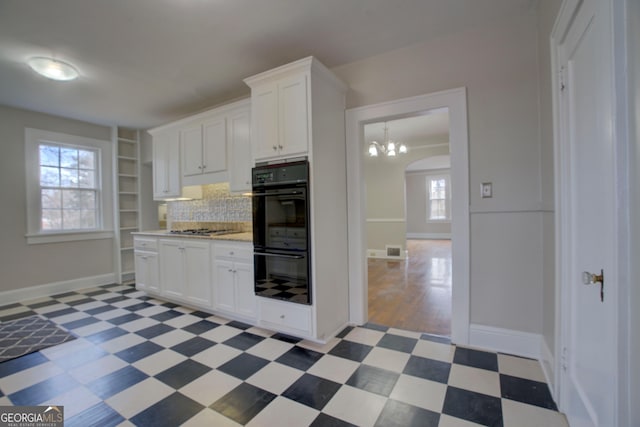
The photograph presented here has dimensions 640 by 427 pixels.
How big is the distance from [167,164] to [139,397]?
301cm

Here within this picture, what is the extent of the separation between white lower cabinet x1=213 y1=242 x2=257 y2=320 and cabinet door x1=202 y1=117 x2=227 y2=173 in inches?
38.4

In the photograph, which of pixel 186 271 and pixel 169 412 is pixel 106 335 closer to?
pixel 186 271

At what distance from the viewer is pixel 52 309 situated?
3432mm

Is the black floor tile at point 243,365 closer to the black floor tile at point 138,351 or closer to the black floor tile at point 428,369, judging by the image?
the black floor tile at point 138,351

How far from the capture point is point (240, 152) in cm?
312

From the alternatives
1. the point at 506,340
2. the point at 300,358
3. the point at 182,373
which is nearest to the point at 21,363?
the point at 182,373

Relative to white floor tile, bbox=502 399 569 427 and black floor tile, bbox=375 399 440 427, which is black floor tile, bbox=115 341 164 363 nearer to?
black floor tile, bbox=375 399 440 427

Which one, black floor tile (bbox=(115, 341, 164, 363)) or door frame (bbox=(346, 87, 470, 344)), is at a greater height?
door frame (bbox=(346, 87, 470, 344))

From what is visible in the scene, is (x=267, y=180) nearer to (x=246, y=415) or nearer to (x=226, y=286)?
(x=226, y=286)

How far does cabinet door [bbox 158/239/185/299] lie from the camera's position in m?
3.37

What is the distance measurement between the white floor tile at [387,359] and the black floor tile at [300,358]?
1.31ft

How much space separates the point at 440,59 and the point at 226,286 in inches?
118

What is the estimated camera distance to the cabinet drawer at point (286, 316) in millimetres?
2414

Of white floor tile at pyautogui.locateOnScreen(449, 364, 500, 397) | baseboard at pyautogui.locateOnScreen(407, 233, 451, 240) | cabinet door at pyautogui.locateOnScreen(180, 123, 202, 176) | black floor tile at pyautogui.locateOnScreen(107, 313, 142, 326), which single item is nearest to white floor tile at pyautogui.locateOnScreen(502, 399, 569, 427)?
white floor tile at pyautogui.locateOnScreen(449, 364, 500, 397)
